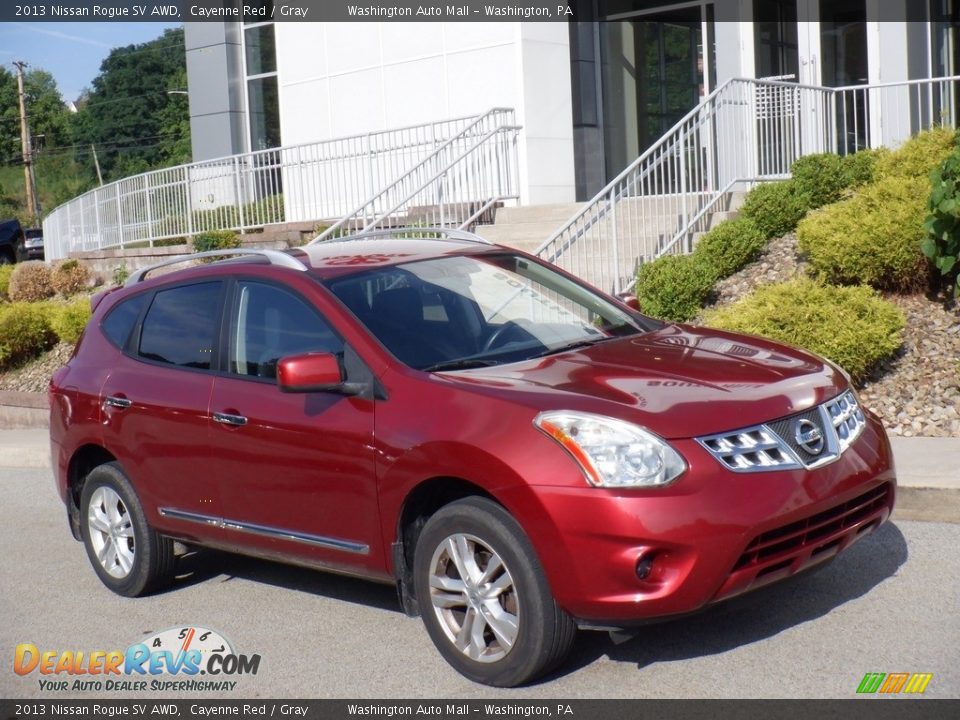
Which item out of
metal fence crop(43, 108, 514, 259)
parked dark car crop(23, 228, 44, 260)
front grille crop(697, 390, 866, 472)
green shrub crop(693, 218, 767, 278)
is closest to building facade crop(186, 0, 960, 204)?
metal fence crop(43, 108, 514, 259)

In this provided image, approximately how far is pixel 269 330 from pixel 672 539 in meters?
2.44

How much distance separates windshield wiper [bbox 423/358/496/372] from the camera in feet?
17.3

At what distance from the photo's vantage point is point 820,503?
15.3 ft

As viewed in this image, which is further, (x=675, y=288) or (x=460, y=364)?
(x=675, y=288)

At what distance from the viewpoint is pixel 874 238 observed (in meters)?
9.84

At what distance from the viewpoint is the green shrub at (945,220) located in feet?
30.5

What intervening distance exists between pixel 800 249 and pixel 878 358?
2009 millimetres

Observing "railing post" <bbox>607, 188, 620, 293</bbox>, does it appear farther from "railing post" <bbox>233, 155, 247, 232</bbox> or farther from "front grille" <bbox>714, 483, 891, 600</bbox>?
"railing post" <bbox>233, 155, 247, 232</bbox>

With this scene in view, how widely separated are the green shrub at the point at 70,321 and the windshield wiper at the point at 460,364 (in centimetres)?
1144

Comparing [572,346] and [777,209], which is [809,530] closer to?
[572,346]

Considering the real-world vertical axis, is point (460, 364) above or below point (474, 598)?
above

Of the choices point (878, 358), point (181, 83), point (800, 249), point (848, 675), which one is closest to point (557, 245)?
point (800, 249)

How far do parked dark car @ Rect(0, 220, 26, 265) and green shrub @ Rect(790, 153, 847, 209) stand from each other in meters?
22.9

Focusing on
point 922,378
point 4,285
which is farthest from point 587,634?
point 4,285
